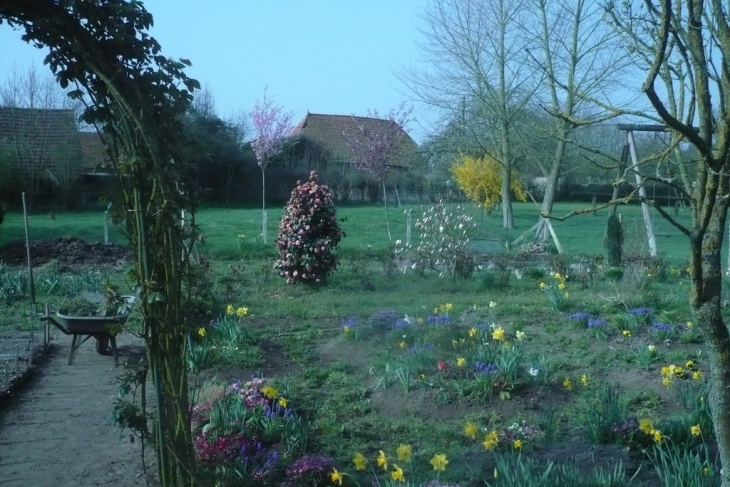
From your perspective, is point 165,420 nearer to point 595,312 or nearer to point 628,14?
point 628,14

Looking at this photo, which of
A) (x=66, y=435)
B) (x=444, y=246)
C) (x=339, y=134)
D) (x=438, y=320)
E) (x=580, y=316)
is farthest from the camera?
(x=339, y=134)

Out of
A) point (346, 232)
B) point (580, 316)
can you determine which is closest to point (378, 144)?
point (346, 232)

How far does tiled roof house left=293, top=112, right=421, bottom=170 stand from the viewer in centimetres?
2515

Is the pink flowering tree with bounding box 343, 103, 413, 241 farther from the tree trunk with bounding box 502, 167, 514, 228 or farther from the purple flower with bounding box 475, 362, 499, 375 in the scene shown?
the purple flower with bounding box 475, 362, 499, 375

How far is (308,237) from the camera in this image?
1215 cm

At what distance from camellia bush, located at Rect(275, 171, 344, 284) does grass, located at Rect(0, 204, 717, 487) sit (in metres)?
0.34

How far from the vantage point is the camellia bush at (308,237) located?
39.5 ft

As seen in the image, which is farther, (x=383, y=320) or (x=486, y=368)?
(x=383, y=320)

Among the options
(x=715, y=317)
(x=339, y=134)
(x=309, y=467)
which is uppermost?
(x=339, y=134)

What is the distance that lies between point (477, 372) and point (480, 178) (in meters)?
21.2

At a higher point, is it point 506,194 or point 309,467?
point 506,194

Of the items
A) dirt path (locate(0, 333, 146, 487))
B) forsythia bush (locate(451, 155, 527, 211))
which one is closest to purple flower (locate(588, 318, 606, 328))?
dirt path (locate(0, 333, 146, 487))

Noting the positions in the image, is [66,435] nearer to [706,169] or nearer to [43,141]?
[706,169]

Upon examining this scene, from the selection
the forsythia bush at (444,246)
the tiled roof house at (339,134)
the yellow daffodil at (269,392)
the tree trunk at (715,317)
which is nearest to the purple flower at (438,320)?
the yellow daffodil at (269,392)
